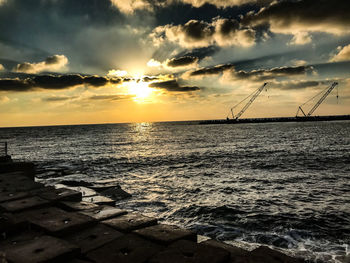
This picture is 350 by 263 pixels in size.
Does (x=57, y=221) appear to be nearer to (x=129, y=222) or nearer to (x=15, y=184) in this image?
(x=129, y=222)

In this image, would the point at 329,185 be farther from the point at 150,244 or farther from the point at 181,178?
the point at 150,244

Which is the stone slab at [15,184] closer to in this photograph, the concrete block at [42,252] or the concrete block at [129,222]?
the concrete block at [129,222]

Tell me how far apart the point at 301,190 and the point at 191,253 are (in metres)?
14.0

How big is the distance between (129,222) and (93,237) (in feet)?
3.44

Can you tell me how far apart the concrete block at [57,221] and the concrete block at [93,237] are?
5.3 inches

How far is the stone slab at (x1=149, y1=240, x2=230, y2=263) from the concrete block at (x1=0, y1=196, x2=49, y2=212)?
4.17m

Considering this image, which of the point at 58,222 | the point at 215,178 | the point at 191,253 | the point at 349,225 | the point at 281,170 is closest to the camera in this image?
the point at 191,253

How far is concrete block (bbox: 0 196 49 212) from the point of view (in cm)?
609

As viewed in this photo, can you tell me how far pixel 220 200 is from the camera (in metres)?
13.7

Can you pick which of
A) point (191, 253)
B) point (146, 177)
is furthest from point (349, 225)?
point (146, 177)

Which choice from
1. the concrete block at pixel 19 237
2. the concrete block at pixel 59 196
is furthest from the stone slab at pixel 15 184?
the concrete block at pixel 19 237

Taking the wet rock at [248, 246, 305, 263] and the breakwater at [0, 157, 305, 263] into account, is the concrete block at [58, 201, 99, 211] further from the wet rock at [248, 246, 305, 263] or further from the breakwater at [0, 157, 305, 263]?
the wet rock at [248, 246, 305, 263]

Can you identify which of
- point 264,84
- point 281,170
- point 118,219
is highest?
point 264,84

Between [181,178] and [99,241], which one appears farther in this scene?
[181,178]
